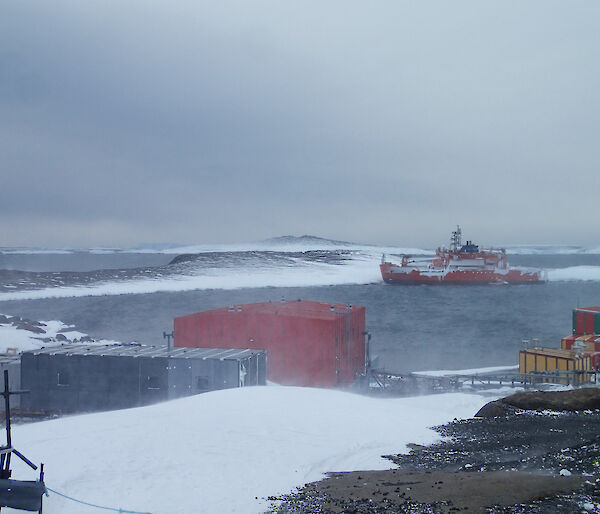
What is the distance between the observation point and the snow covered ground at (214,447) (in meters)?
8.82

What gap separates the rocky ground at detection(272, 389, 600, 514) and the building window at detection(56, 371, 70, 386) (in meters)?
11.4

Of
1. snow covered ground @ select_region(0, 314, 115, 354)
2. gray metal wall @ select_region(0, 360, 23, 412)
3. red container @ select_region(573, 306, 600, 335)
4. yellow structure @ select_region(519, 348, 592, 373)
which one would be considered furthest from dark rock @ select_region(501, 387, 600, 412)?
snow covered ground @ select_region(0, 314, 115, 354)

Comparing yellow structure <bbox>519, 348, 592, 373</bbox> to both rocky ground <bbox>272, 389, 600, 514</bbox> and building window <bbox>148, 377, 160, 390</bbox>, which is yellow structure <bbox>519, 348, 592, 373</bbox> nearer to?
rocky ground <bbox>272, 389, 600, 514</bbox>

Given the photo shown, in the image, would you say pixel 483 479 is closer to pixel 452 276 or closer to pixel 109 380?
pixel 109 380

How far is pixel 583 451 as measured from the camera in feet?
32.1

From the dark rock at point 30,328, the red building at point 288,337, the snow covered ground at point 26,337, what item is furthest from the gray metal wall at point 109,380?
the dark rock at point 30,328

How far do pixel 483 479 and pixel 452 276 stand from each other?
9556 cm

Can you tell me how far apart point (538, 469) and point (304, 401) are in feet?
20.3

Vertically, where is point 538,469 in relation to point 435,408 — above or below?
above

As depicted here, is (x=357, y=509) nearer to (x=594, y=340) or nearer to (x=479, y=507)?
(x=479, y=507)

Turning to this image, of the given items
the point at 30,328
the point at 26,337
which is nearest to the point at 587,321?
the point at 26,337

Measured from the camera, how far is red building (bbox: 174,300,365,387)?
75.5 ft

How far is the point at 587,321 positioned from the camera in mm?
31812

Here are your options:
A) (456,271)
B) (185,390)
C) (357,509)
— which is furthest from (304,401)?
(456,271)
